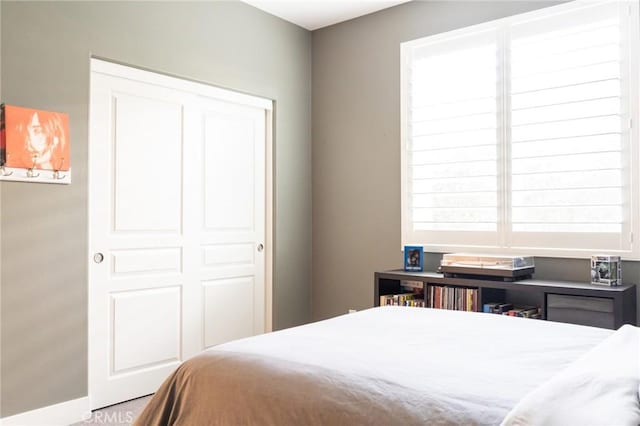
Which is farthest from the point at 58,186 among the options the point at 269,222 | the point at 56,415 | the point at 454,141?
the point at 454,141

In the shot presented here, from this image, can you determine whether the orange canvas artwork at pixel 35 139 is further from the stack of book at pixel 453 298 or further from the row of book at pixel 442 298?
the stack of book at pixel 453 298

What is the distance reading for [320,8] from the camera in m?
4.06

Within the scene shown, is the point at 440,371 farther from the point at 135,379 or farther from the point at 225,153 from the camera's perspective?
the point at 225,153

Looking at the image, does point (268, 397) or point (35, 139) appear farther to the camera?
point (35, 139)

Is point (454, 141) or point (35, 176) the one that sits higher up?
point (454, 141)

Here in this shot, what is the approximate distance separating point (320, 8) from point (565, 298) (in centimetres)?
271

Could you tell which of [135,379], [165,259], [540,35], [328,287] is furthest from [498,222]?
[135,379]

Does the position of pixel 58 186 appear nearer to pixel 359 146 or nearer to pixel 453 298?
pixel 359 146

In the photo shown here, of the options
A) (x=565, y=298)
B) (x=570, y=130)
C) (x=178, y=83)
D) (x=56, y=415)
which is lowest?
(x=56, y=415)

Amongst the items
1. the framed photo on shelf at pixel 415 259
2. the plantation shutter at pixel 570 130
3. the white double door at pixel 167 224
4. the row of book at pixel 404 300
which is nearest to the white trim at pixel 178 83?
the white double door at pixel 167 224

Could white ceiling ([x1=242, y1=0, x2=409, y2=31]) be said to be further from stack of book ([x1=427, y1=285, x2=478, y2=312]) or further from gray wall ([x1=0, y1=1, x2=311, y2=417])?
stack of book ([x1=427, y1=285, x2=478, y2=312])

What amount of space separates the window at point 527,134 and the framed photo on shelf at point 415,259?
6.0 inches

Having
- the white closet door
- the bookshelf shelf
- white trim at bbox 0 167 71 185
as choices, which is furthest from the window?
white trim at bbox 0 167 71 185

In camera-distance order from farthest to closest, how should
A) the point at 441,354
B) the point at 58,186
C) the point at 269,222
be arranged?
the point at 269,222, the point at 58,186, the point at 441,354
